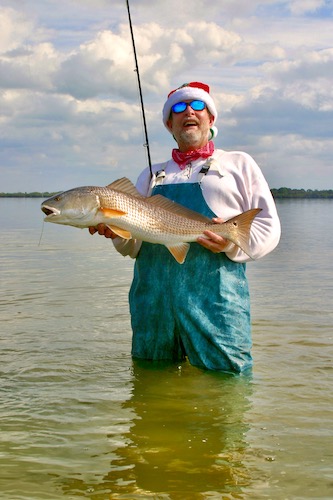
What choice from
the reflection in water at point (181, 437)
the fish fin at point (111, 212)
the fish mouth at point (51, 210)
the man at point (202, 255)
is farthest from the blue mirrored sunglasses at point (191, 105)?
the reflection in water at point (181, 437)

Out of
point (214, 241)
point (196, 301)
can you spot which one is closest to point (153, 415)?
point (196, 301)

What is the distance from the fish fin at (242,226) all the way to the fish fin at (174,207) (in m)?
0.22

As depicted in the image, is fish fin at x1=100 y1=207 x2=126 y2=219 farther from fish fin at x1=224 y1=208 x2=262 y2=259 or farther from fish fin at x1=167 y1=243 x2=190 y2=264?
fish fin at x1=224 y1=208 x2=262 y2=259

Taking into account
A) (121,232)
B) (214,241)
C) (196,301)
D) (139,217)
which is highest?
(139,217)

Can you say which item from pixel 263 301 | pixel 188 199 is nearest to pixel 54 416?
pixel 188 199

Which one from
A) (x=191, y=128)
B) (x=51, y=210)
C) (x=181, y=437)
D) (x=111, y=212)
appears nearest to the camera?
(x=181, y=437)

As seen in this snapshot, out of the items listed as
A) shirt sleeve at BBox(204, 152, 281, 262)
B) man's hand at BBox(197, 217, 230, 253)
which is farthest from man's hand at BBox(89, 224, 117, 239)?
shirt sleeve at BBox(204, 152, 281, 262)

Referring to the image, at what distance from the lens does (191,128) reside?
6145mm

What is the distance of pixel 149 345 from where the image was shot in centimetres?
642

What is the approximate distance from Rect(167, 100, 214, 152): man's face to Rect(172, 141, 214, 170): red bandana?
5 centimetres

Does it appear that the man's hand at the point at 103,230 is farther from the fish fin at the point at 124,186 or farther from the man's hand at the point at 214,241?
the man's hand at the point at 214,241

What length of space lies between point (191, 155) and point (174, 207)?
577mm

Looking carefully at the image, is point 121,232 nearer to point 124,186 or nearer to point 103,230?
point 103,230

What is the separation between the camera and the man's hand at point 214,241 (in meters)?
5.77
